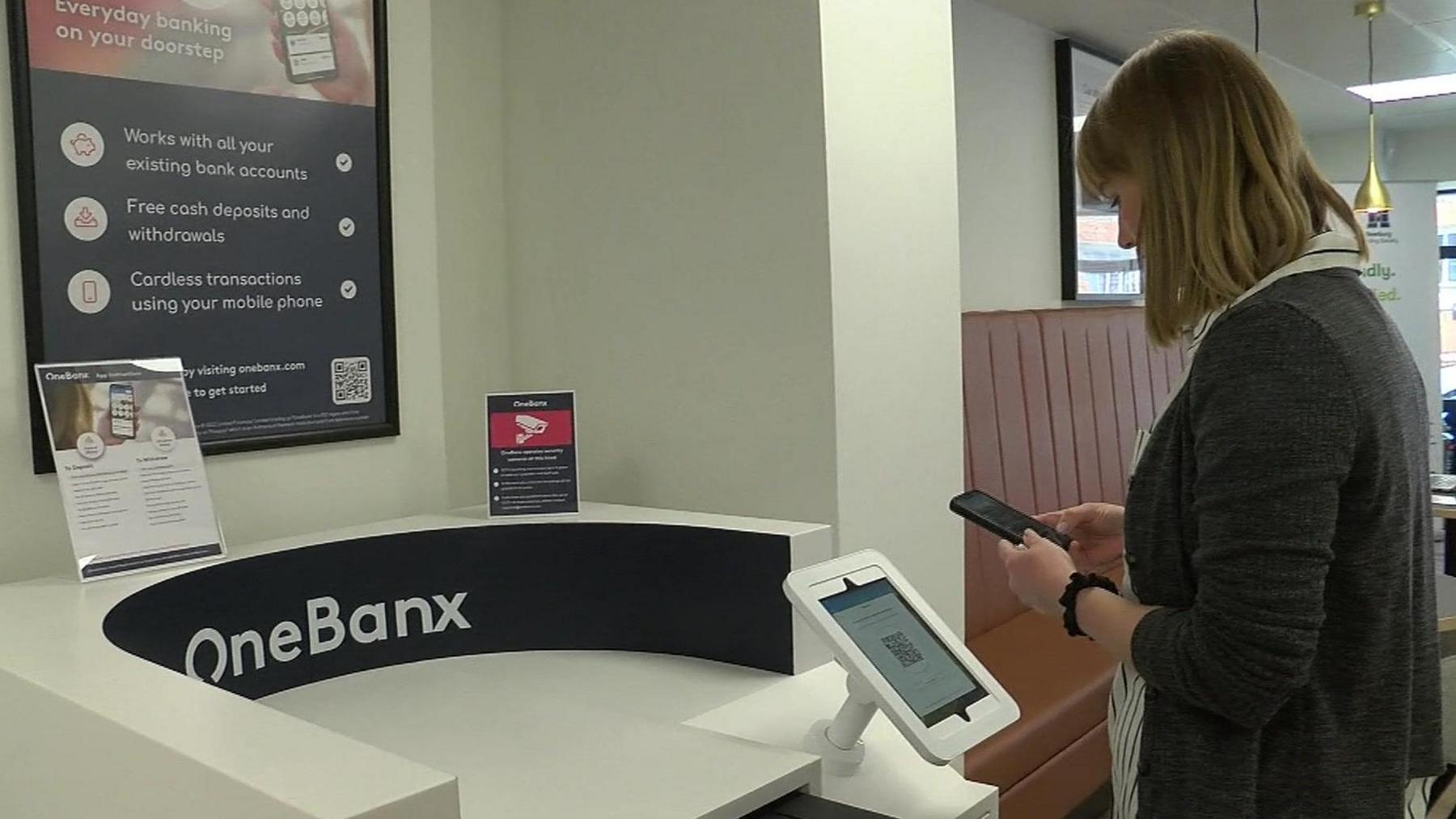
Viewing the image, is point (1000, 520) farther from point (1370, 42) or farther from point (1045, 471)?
point (1370, 42)

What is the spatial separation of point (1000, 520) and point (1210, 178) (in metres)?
0.51

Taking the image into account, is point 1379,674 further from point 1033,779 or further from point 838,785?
point 1033,779

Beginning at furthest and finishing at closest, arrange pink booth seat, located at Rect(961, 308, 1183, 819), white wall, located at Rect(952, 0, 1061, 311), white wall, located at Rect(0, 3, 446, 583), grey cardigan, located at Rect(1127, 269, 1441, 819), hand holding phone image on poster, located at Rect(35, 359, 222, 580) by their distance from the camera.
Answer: white wall, located at Rect(952, 0, 1061, 311), pink booth seat, located at Rect(961, 308, 1183, 819), white wall, located at Rect(0, 3, 446, 583), hand holding phone image on poster, located at Rect(35, 359, 222, 580), grey cardigan, located at Rect(1127, 269, 1441, 819)

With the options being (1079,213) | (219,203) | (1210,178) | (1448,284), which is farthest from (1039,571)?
(1448,284)

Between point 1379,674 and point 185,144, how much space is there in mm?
1768

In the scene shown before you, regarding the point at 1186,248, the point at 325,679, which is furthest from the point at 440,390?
the point at 1186,248

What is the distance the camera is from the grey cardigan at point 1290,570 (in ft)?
3.75

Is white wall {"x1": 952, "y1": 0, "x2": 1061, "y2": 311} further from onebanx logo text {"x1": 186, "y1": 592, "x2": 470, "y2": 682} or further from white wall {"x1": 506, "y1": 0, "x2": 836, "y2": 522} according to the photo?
onebanx logo text {"x1": 186, "y1": 592, "x2": 470, "y2": 682}

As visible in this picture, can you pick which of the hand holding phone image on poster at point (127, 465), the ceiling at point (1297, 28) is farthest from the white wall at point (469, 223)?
the ceiling at point (1297, 28)

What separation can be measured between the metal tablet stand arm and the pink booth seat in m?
1.01

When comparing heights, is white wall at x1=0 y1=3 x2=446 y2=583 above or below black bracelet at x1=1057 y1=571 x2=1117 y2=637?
above

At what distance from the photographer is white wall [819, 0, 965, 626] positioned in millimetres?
1983

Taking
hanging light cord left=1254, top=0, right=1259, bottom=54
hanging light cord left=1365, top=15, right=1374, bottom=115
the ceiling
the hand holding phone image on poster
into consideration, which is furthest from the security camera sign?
hanging light cord left=1365, top=15, right=1374, bottom=115

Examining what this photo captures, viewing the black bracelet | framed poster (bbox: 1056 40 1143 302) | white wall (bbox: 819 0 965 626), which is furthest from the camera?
framed poster (bbox: 1056 40 1143 302)
